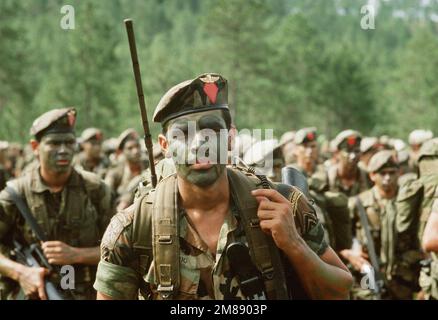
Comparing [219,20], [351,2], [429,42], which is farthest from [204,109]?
[351,2]

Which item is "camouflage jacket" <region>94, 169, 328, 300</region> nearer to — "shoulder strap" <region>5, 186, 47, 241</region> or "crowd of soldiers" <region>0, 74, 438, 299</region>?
"crowd of soldiers" <region>0, 74, 438, 299</region>

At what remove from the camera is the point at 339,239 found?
8.50m

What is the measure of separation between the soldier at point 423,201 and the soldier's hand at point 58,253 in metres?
3.53

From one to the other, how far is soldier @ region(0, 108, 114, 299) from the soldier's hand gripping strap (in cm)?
295

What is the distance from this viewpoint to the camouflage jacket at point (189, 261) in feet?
11.7

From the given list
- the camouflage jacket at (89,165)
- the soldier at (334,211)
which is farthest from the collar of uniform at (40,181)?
the camouflage jacket at (89,165)

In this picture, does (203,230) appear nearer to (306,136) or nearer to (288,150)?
(306,136)

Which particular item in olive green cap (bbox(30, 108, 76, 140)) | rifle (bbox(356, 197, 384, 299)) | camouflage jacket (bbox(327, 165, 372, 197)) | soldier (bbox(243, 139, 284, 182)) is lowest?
rifle (bbox(356, 197, 384, 299))

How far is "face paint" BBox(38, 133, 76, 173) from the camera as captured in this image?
6.52m

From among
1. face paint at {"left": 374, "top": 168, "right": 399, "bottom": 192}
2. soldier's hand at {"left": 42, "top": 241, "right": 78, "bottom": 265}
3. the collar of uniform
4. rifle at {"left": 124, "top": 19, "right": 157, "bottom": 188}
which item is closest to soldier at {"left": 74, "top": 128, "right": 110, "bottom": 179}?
face paint at {"left": 374, "top": 168, "right": 399, "bottom": 192}

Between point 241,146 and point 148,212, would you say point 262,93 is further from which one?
point 148,212

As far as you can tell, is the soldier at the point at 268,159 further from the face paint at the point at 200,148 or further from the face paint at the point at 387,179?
the face paint at the point at 200,148

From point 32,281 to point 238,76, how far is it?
42.2 m

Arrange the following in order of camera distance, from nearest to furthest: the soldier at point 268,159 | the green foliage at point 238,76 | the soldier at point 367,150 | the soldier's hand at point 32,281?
the soldier's hand at point 32,281 < the soldier at point 268,159 < the soldier at point 367,150 < the green foliage at point 238,76
